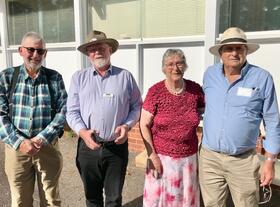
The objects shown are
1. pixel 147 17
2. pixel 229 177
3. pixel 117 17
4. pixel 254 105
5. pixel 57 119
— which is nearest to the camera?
pixel 254 105

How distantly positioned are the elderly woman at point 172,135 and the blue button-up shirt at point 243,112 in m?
0.20

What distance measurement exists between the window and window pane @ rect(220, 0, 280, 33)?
0.38m

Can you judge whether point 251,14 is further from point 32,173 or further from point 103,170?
point 32,173

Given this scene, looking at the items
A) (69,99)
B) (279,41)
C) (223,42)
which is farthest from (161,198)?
(279,41)

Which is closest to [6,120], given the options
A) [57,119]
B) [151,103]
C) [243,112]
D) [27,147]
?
[27,147]

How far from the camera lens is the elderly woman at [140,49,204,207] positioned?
2.88 metres

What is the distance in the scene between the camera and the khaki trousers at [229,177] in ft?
9.29

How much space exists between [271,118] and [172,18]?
10.2 feet

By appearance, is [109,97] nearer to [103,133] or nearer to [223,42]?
[103,133]

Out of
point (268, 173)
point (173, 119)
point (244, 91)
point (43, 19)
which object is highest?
point (43, 19)

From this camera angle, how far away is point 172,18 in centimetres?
542

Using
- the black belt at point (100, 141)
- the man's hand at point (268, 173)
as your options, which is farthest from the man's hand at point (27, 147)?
the man's hand at point (268, 173)

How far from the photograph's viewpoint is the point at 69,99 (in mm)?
3143

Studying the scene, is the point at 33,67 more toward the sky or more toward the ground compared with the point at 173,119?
more toward the sky
